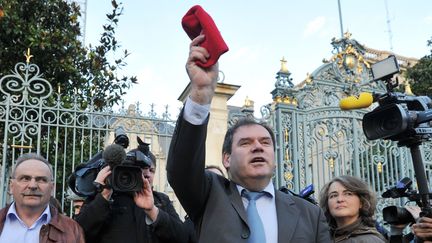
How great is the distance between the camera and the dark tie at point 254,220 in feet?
6.98

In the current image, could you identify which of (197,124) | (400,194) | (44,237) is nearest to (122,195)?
(44,237)

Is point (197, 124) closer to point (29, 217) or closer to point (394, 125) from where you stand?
point (394, 125)

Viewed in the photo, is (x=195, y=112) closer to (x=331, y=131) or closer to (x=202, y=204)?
(x=202, y=204)

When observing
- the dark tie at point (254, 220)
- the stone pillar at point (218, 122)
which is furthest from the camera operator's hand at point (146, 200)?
the stone pillar at point (218, 122)

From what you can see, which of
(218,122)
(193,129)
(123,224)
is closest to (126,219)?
(123,224)

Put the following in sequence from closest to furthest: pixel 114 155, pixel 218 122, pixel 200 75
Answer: pixel 200 75 < pixel 114 155 < pixel 218 122

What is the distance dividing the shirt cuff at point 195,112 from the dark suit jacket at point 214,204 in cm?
2

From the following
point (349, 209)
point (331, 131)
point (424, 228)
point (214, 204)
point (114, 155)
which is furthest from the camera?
point (331, 131)

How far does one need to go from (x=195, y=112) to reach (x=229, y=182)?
568mm

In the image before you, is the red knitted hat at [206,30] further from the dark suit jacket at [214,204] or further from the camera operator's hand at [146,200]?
the camera operator's hand at [146,200]

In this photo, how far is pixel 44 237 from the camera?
3.00m

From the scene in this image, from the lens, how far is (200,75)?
73.7 inches

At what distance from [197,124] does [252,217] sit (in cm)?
55

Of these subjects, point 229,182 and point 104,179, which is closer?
point 229,182
